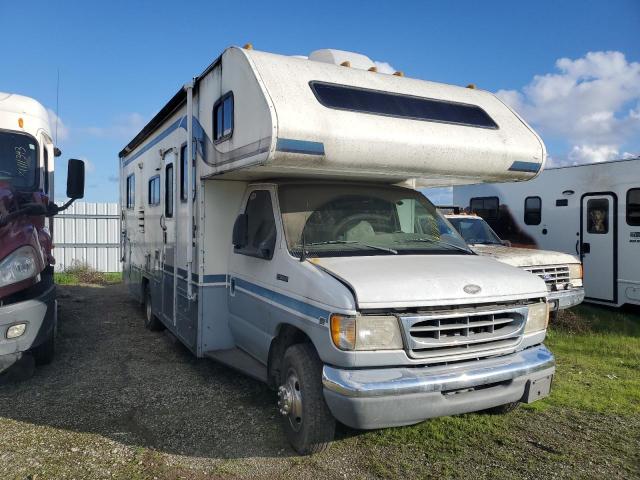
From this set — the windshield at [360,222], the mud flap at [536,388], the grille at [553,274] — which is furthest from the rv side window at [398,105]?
the grille at [553,274]

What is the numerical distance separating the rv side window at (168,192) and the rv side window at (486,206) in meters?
8.17

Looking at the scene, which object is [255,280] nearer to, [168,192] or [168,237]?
[168,237]

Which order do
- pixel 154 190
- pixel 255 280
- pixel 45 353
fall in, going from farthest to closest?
1. pixel 154 190
2. pixel 45 353
3. pixel 255 280

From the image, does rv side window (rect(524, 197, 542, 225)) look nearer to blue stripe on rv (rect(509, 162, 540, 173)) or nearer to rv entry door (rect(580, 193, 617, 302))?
rv entry door (rect(580, 193, 617, 302))

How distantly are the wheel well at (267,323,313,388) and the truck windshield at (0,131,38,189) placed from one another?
3778 millimetres

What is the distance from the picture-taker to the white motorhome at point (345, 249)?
3631 millimetres

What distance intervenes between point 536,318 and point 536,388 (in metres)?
0.54

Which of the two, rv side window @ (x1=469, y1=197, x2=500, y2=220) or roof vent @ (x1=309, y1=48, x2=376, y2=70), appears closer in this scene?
roof vent @ (x1=309, y1=48, x2=376, y2=70)

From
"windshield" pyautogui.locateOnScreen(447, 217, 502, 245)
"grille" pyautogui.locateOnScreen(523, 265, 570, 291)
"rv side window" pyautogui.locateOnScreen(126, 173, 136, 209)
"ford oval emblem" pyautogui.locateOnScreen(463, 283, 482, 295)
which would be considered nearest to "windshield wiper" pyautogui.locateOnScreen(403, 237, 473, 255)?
"ford oval emblem" pyautogui.locateOnScreen(463, 283, 482, 295)

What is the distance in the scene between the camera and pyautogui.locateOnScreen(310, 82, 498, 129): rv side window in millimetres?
4484

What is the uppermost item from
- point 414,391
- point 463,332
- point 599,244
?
point 599,244

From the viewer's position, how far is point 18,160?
6305 mm

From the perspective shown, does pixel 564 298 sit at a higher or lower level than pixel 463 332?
lower

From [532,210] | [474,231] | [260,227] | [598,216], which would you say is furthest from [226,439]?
[532,210]
